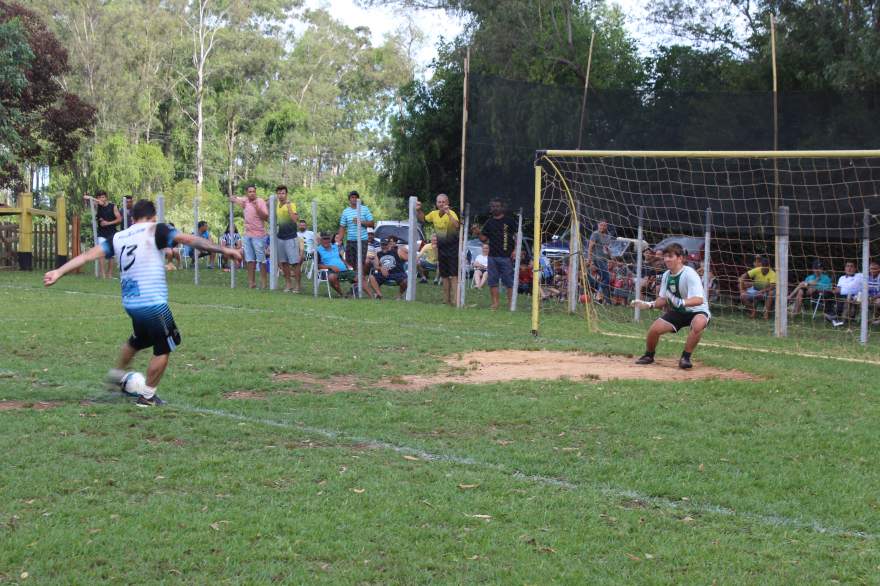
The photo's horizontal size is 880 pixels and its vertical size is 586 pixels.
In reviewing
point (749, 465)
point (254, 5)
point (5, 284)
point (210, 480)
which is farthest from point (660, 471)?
point (254, 5)

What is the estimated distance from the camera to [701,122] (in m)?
19.3

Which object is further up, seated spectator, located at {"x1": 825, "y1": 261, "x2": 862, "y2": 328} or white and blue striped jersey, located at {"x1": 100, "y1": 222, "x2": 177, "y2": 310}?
white and blue striped jersey, located at {"x1": 100, "y1": 222, "x2": 177, "y2": 310}

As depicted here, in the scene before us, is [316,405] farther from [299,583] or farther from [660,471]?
[299,583]

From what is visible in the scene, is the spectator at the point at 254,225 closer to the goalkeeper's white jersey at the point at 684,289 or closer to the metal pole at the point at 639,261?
the metal pole at the point at 639,261

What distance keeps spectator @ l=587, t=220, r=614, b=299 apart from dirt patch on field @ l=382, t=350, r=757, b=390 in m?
5.96

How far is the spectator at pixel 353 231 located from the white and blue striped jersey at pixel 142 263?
11190mm

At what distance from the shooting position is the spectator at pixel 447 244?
18203 millimetres

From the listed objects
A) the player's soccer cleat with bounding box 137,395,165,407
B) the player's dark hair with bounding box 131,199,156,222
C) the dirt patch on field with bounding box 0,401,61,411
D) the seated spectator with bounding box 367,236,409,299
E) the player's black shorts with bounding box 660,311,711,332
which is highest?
the player's dark hair with bounding box 131,199,156,222

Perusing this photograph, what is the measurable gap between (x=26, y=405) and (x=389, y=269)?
41.6 feet

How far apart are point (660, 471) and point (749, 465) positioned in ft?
2.08

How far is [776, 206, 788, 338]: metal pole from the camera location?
1485 cm

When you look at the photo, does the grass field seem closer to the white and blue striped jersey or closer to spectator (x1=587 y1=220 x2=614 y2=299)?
the white and blue striped jersey

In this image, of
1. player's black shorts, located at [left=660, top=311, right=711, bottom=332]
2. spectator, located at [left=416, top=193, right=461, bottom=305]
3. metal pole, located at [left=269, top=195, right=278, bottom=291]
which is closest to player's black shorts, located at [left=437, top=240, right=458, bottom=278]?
spectator, located at [left=416, top=193, right=461, bottom=305]

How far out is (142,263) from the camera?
8.31 metres
